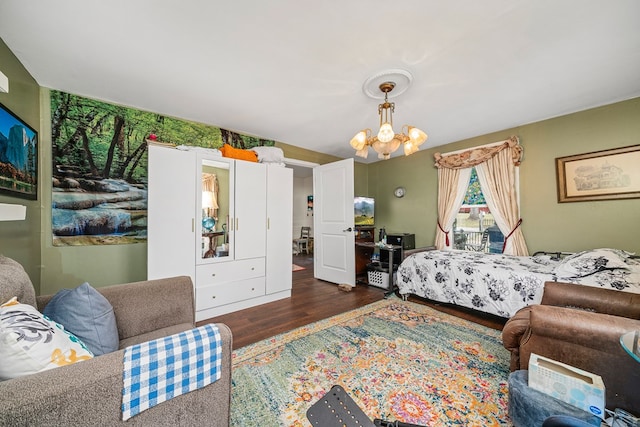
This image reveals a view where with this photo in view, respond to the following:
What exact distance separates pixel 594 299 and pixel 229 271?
337 centimetres

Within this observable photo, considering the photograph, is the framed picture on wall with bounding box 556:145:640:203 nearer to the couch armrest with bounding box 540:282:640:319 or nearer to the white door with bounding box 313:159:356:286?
the couch armrest with bounding box 540:282:640:319

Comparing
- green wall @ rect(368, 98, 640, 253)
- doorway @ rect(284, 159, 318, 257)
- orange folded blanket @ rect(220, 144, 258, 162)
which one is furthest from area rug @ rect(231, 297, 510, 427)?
doorway @ rect(284, 159, 318, 257)

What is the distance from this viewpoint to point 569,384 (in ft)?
3.84

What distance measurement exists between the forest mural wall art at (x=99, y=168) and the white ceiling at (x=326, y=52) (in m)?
0.18

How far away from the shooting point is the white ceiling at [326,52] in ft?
4.73

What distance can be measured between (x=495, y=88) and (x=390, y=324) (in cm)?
264

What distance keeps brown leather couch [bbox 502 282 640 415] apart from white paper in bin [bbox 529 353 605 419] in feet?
0.33

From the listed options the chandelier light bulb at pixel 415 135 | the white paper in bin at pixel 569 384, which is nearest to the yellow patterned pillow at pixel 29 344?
the white paper in bin at pixel 569 384

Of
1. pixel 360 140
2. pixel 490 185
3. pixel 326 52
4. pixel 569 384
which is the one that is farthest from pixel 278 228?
pixel 490 185

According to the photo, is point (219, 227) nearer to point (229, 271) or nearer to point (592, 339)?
point (229, 271)

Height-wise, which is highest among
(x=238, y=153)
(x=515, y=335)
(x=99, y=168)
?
(x=238, y=153)

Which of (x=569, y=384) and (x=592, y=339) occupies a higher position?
(x=592, y=339)

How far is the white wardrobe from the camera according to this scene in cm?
246

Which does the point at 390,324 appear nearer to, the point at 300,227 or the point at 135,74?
the point at 135,74
